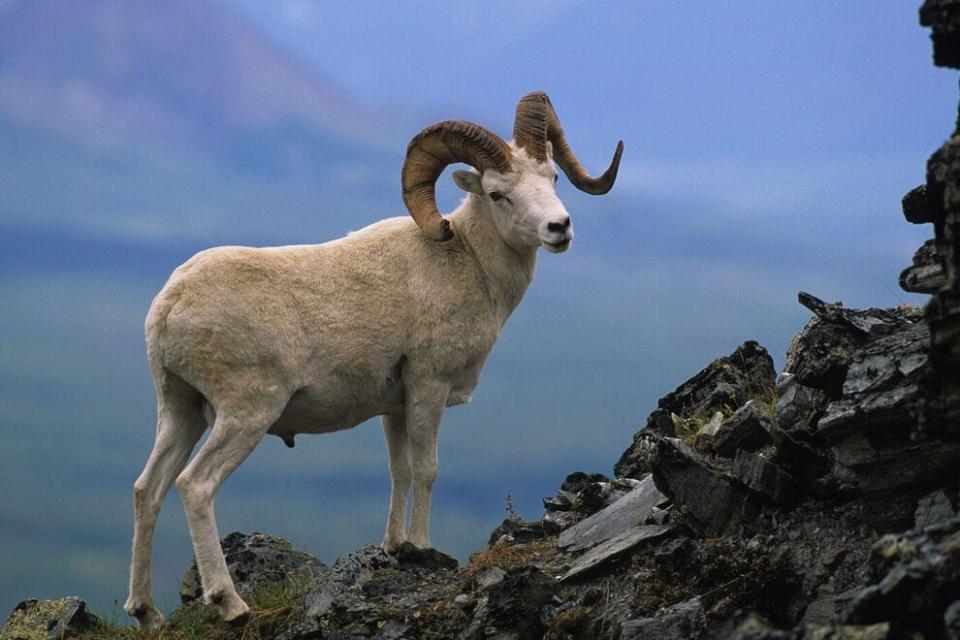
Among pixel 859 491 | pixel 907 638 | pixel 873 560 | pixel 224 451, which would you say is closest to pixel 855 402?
pixel 859 491

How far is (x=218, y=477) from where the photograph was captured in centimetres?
1105

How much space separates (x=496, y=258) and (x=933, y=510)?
5547 millimetres

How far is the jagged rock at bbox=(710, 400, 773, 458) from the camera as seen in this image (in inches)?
451

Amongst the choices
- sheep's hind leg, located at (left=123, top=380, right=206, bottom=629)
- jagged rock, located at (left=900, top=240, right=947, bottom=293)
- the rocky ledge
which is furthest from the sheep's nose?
sheep's hind leg, located at (left=123, top=380, right=206, bottom=629)

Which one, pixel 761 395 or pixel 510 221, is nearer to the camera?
pixel 510 221

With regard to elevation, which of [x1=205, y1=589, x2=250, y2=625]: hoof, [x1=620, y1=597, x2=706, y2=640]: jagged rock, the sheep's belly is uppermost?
the sheep's belly

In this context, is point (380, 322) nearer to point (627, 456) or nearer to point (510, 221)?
point (510, 221)

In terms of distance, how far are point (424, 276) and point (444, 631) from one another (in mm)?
4014

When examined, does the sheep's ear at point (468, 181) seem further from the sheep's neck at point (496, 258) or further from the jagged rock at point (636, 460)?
the jagged rock at point (636, 460)

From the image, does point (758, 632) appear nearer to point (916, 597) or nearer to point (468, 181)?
point (916, 597)

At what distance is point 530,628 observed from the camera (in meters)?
10.2

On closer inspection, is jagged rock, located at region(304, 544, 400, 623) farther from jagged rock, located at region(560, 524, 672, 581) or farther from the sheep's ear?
the sheep's ear

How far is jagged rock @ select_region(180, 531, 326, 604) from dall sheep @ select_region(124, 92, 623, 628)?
109cm

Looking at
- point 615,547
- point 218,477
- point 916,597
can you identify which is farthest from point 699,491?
point 916,597
